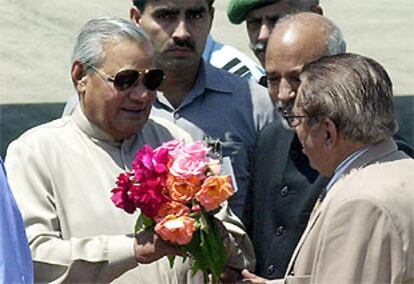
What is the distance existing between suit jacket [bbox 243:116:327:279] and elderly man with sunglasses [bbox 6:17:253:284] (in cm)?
16

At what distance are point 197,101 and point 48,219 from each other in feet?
3.73

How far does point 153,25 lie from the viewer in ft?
18.2

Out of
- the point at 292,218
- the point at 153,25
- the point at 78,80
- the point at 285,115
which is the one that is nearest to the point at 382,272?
the point at 285,115

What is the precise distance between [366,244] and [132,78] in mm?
1197

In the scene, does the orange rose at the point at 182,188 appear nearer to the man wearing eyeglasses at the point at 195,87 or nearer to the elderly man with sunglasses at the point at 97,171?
the elderly man with sunglasses at the point at 97,171

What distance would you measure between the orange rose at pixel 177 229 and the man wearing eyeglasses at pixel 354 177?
1.10ft

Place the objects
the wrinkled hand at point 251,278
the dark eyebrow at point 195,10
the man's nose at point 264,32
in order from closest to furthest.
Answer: the wrinkled hand at point 251,278
the dark eyebrow at point 195,10
the man's nose at point 264,32

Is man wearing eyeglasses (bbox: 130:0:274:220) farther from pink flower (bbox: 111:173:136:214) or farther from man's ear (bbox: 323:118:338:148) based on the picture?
man's ear (bbox: 323:118:338:148)

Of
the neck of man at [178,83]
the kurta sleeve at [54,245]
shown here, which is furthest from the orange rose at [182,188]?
the neck of man at [178,83]

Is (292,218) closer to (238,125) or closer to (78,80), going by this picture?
(238,125)

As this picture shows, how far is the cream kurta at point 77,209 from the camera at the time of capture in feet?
14.9

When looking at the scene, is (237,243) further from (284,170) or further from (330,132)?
(330,132)

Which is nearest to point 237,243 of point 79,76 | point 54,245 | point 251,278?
point 251,278

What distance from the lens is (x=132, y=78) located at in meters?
4.72
